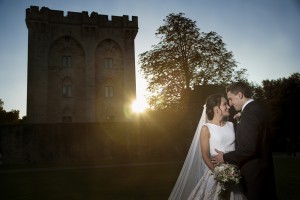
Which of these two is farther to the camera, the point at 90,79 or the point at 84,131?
the point at 90,79

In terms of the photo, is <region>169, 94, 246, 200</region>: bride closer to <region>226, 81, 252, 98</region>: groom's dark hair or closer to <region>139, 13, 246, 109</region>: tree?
<region>226, 81, 252, 98</region>: groom's dark hair

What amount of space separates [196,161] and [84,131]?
23.2 m

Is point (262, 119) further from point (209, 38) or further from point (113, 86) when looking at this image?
point (113, 86)

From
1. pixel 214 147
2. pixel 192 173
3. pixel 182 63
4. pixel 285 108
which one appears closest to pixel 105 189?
pixel 192 173

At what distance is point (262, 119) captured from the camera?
13.9ft

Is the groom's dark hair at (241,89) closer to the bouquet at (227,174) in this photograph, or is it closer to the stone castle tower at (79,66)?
the bouquet at (227,174)

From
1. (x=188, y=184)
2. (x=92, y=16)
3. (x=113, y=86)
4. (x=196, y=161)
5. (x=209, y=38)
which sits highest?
(x=92, y=16)

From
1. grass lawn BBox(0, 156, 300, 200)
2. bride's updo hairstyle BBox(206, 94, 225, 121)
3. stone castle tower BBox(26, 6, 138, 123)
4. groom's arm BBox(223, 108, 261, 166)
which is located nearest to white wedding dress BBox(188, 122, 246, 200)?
bride's updo hairstyle BBox(206, 94, 225, 121)

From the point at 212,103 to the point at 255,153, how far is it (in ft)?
4.97

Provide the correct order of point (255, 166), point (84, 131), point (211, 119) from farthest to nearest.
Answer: point (84, 131), point (211, 119), point (255, 166)

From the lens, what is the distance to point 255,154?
13.6ft

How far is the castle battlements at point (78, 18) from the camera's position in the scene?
36531mm

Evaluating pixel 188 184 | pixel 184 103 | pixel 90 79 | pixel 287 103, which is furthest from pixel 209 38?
pixel 188 184

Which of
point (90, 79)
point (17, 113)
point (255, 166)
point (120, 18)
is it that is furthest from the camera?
point (17, 113)
